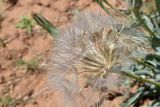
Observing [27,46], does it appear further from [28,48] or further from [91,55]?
[91,55]

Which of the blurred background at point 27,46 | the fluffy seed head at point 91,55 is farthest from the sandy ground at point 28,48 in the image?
the fluffy seed head at point 91,55

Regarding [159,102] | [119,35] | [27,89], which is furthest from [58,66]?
[27,89]

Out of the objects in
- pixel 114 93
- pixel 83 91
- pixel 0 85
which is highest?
pixel 83 91

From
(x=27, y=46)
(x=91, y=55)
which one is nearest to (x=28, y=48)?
(x=27, y=46)

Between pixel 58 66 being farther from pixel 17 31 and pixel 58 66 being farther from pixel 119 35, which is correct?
pixel 17 31

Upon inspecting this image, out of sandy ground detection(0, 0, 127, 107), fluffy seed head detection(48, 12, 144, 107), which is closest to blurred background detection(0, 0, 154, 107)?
sandy ground detection(0, 0, 127, 107)

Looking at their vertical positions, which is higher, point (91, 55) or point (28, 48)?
point (91, 55)

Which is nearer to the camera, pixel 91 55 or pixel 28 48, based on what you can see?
pixel 91 55

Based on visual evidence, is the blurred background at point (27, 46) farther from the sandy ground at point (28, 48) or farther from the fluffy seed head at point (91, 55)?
the fluffy seed head at point (91, 55)

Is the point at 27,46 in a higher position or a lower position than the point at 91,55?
lower
